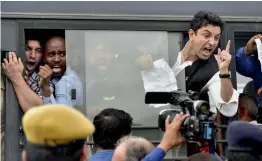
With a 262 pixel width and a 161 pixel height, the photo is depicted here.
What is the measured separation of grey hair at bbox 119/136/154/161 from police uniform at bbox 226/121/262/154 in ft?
2.10

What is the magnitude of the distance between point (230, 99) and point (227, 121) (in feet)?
0.67

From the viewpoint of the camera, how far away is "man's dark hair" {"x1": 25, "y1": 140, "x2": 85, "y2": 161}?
2.37 m

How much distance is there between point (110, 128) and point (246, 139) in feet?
3.61

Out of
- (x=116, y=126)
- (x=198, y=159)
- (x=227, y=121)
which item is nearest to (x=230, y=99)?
(x=227, y=121)

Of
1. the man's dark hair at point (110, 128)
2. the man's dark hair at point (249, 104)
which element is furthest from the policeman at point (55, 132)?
the man's dark hair at point (249, 104)

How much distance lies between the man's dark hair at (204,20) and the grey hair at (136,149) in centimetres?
121

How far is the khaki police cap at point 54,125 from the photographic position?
235cm

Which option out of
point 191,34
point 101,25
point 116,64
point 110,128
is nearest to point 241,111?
point 191,34

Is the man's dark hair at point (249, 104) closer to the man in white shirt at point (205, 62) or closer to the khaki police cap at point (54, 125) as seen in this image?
the man in white shirt at point (205, 62)

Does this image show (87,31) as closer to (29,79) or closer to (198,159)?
(29,79)

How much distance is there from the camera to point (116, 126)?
11.9 ft

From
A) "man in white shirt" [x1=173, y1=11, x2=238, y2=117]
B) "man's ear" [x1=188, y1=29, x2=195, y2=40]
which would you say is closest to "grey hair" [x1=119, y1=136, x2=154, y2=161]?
"man in white shirt" [x1=173, y1=11, x2=238, y2=117]

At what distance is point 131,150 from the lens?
127 inches

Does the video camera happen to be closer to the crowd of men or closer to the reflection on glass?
the crowd of men
